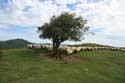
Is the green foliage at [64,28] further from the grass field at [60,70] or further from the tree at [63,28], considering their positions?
the grass field at [60,70]

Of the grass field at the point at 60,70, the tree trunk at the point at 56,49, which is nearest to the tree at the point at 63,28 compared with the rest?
the tree trunk at the point at 56,49

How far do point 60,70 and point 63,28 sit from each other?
15150mm

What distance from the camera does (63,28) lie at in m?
48.9

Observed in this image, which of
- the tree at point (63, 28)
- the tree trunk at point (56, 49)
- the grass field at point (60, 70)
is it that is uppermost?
the tree at point (63, 28)

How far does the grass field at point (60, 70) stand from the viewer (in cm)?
3045

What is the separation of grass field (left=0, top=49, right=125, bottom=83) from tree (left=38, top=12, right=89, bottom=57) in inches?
200

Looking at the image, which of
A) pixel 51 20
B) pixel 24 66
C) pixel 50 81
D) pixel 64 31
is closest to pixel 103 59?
pixel 64 31

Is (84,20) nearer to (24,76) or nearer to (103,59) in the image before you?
(103,59)

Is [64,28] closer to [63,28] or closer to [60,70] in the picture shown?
[63,28]

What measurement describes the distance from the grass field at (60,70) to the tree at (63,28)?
5083 millimetres

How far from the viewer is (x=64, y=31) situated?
4881 cm

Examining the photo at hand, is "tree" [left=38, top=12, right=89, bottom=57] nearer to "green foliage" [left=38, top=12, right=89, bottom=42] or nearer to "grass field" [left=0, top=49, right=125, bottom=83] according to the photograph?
A: "green foliage" [left=38, top=12, right=89, bottom=42]

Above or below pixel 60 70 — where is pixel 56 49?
above

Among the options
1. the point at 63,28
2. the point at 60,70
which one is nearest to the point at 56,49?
the point at 63,28
